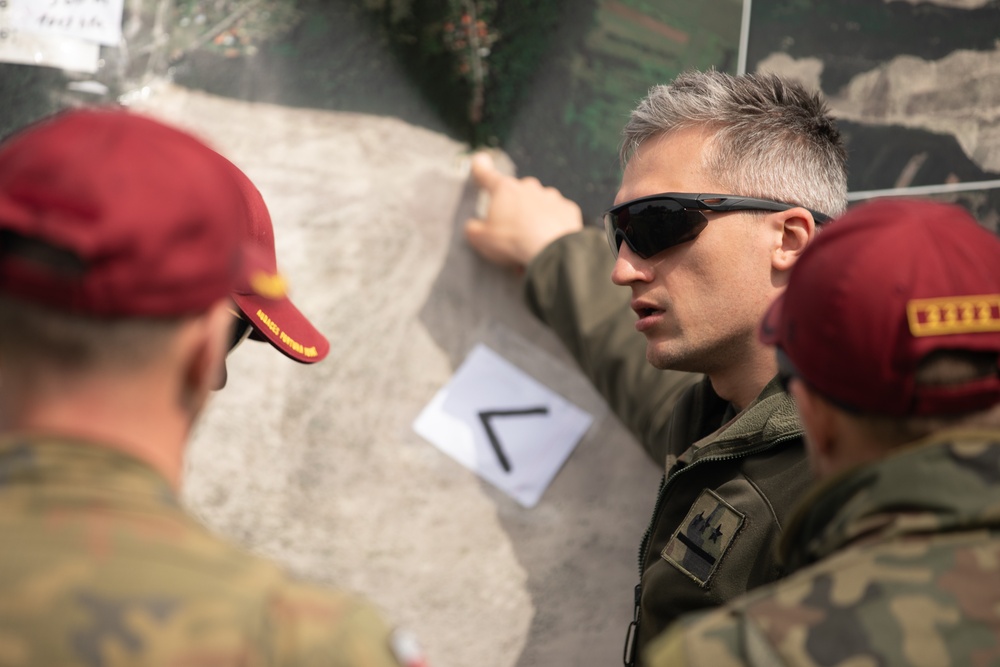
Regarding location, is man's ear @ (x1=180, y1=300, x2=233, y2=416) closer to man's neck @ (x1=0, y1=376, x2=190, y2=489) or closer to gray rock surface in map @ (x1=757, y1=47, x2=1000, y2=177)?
man's neck @ (x1=0, y1=376, x2=190, y2=489)

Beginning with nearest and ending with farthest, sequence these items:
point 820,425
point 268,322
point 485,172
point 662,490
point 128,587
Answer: point 128,587 → point 820,425 → point 268,322 → point 662,490 → point 485,172

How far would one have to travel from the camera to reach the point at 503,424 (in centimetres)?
201

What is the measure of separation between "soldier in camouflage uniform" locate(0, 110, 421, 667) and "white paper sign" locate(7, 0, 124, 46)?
1.18 metres

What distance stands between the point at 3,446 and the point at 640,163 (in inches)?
43.8

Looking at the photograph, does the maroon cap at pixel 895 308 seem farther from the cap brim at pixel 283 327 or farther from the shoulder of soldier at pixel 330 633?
the cap brim at pixel 283 327

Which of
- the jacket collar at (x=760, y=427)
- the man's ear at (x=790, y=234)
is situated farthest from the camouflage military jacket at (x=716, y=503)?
the man's ear at (x=790, y=234)

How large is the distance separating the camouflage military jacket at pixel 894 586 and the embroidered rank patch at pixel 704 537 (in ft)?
1.52

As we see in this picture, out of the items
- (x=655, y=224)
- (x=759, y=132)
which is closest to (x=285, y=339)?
(x=655, y=224)

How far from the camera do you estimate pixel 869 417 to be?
893mm

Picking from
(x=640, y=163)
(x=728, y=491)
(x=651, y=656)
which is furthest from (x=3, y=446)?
(x=640, y=163)

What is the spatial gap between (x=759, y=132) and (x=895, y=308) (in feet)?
2.49

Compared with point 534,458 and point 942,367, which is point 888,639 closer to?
point 942,367

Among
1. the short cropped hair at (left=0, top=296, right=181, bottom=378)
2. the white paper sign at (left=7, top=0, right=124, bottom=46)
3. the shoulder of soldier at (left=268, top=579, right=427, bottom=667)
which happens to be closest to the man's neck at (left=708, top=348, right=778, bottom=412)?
the shoulder of soldier at (left=268, top=579, right=427, bottom=667)

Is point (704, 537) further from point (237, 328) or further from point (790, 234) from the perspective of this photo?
point (237, 328)
